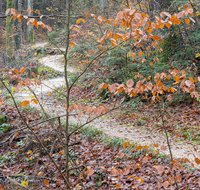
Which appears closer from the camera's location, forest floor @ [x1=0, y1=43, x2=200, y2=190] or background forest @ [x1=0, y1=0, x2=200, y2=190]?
background forest @ [x1=0, y1=0, x2=200, y2=190]

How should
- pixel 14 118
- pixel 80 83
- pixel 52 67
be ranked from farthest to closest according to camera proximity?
pixel 52 67 → pixel 80 83 → pixel 14 118

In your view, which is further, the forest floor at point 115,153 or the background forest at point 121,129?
the forest floor at point 115,153

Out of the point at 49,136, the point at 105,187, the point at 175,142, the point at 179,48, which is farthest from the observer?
the point at 179,48

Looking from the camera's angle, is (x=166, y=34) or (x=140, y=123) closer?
(x=140, y=123)

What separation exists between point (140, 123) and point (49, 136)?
3204 millimetres

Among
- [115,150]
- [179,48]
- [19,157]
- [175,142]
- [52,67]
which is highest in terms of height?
[179,48]

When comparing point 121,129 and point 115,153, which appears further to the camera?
point 121,129

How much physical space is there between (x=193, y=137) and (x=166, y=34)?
4.71 metres

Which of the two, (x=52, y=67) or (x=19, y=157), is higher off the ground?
(x=52, y=67)

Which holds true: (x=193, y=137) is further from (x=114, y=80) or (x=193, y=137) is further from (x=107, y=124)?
(x=114, y=80)

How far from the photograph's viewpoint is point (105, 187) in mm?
3934

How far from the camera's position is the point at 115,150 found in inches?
198

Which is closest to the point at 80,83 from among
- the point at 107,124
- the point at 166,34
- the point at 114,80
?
the point at 114,80

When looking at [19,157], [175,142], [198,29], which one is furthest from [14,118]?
[198,29]
